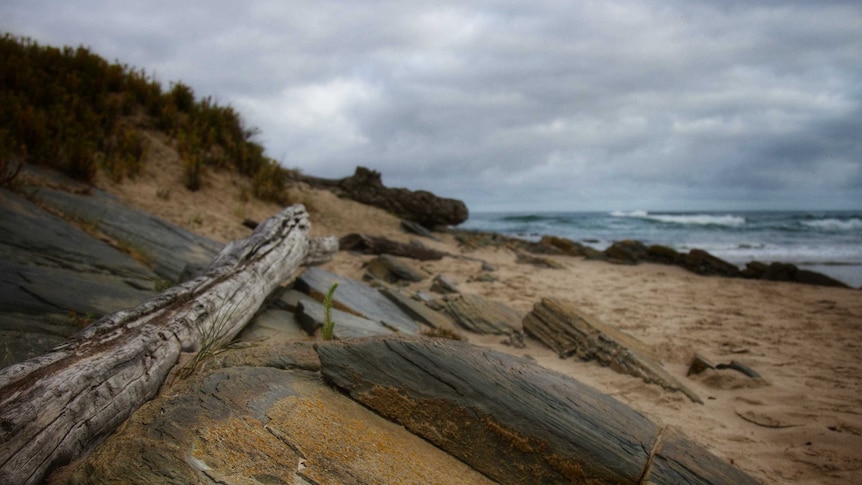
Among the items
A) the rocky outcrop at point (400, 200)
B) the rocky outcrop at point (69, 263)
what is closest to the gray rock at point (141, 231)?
the rocky outcrop at point (69, 263)

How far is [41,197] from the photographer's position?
6.27 meters

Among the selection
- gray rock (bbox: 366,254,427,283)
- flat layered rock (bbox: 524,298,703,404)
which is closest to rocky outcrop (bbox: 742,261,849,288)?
flat layered rock (bbox: 524,298,703,404)

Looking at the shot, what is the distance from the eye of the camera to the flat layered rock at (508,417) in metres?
2.16

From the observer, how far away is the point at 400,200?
15.2 meters

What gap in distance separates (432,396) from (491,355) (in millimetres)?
482

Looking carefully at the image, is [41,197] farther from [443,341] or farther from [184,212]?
[443,341]

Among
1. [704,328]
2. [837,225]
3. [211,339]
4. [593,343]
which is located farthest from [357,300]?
[837,225]

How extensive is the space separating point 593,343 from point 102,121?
11.6 metres

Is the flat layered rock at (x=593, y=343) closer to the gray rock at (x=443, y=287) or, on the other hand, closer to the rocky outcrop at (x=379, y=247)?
the gray rock at (x=443, y=287)

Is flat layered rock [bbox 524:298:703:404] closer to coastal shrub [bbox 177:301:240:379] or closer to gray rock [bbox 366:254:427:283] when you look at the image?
gray rock [bbox 366:254:427:283]

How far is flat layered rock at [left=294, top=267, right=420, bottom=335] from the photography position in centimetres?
528

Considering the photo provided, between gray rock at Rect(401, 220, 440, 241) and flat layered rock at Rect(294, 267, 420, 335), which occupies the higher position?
gray rock at Rect(401, 220, 440, 241)

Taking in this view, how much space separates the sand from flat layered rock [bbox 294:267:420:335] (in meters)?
1.05

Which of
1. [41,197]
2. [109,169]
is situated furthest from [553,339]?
[109,169]
